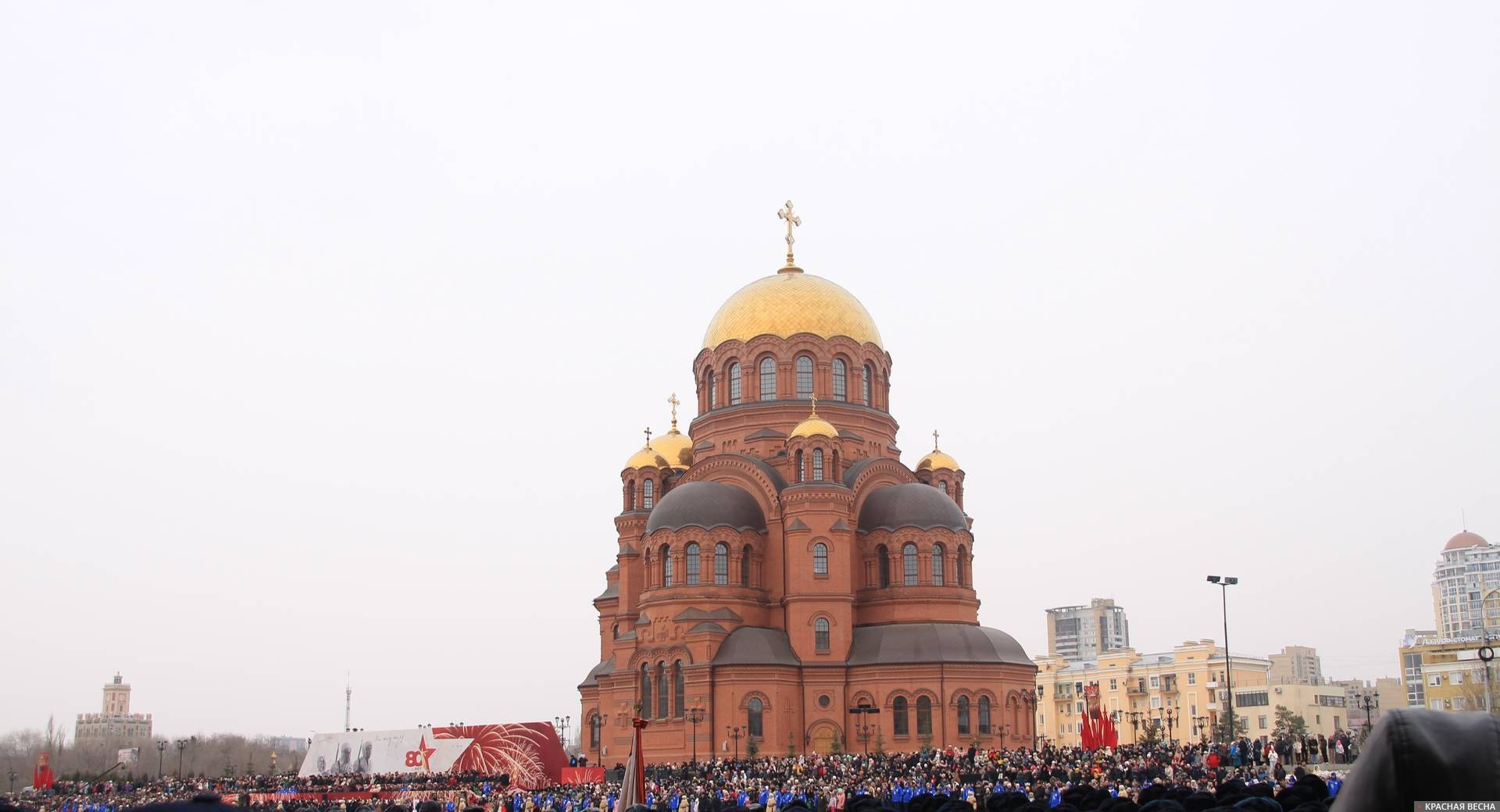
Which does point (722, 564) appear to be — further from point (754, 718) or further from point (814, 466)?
point (754, 718)

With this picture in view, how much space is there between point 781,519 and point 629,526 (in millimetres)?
8158

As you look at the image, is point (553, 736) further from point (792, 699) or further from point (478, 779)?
point (792, 699)

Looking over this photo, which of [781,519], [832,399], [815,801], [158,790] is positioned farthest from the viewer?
[832,399]

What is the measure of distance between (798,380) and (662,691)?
13.8 metres

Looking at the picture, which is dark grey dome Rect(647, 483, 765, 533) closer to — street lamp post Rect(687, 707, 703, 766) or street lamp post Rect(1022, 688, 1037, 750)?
street lamp post Rect(687, 707, 703, 766)

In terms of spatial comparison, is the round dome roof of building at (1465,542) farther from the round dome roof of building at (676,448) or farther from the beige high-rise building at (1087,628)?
the round dome roof of building at (676,448)

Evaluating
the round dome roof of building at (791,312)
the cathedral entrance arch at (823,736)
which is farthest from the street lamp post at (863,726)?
the round dome roof of building at (791,312)

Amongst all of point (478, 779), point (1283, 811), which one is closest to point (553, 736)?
point (478, 779)

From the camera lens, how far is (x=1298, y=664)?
125 m

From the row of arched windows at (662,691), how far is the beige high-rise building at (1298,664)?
8382 cm

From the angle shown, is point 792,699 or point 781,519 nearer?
point 792,699

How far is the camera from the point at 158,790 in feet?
146

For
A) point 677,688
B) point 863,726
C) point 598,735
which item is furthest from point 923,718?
point 598,735

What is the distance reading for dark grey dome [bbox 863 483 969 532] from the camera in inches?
1938
